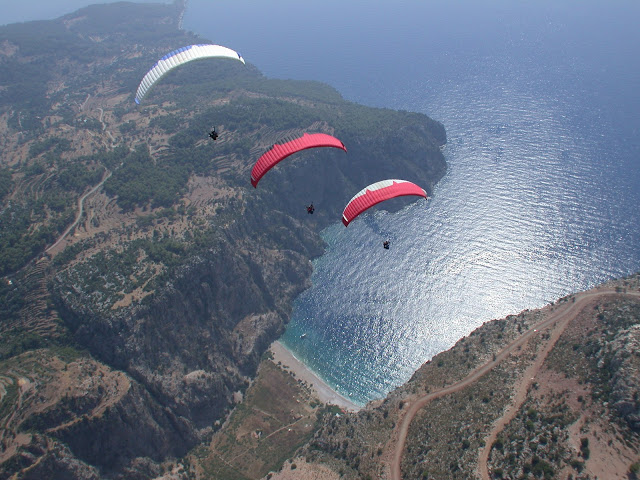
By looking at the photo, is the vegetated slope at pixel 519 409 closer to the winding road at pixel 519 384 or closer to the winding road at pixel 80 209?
the winding road at pixel 519 384

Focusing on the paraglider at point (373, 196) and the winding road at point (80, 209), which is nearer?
the paraglider at point (373, 196)

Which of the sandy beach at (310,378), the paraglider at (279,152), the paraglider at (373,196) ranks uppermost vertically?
the paraglider at (279,152)

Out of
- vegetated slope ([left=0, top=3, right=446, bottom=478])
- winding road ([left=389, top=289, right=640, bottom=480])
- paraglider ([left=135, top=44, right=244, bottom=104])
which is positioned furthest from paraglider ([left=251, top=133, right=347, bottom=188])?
vegetated slope ([left=0, top=3, right=446, bottom=478])

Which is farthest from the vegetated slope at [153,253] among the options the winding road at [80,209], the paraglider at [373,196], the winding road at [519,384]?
the paraglider at [373,196]

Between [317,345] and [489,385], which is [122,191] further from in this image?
[489,385]

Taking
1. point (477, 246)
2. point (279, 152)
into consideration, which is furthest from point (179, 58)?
point (477, 246)

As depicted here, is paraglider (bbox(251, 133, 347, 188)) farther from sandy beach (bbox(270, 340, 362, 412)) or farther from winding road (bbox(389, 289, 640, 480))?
sandy beach (bbox(270, 340, 362, 412))
